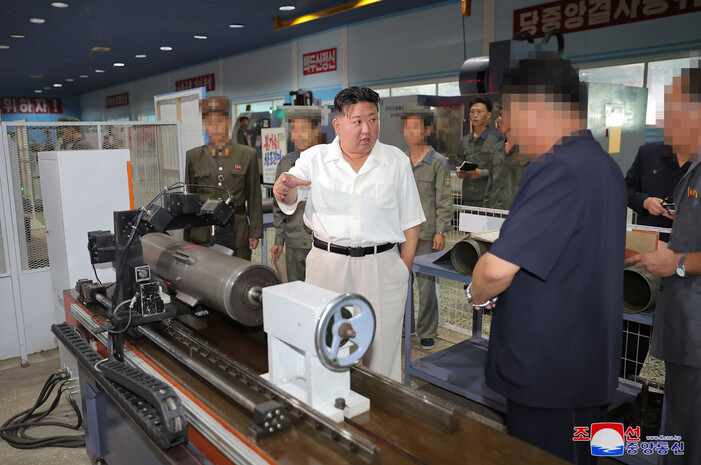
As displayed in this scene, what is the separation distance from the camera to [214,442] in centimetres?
118

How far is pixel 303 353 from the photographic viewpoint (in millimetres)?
1242

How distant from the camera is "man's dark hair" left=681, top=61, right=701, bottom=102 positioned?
5.60ft

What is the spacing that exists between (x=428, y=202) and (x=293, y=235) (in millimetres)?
943

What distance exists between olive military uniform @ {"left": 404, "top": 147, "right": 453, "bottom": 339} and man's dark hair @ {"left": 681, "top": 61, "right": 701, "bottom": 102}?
174 centimetres

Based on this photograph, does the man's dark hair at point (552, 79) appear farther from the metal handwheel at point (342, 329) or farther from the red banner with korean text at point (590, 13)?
the red banner with korean text at point (590, 13)

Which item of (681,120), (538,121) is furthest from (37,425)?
(681,120)

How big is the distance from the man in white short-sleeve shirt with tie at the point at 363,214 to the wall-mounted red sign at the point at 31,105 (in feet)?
68.3

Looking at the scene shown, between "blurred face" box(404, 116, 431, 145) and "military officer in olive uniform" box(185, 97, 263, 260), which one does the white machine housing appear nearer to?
"military officer in olive uniform" box(185, 97, 263, 260)

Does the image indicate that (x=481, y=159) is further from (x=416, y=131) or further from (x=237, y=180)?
(x=237, y=180)

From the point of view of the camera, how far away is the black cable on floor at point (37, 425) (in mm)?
2502

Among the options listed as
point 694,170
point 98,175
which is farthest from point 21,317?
point 694,170

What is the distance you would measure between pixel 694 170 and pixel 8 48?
471 inches

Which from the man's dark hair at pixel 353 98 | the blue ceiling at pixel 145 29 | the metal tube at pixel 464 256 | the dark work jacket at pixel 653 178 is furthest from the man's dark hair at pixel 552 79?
the blue ceiling at pixel 145 29

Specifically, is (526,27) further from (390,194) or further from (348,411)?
(348,411)
